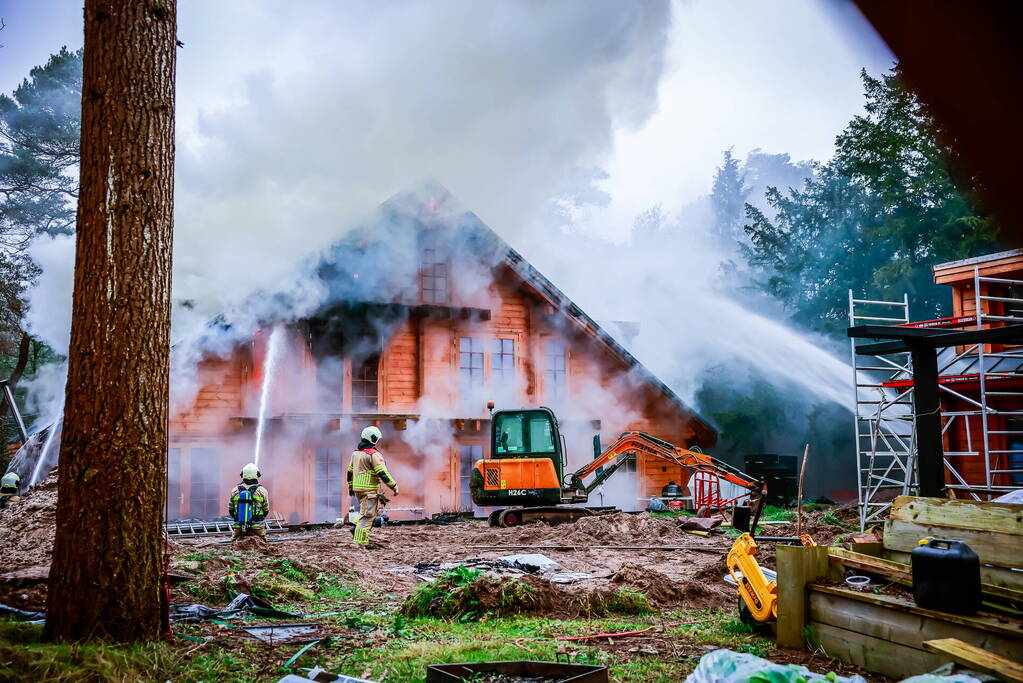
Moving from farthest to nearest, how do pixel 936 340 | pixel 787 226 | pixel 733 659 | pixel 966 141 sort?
1. pixel 787 226
2. pixel 936 340
3. pixel 733 659
4. pixel 966 141

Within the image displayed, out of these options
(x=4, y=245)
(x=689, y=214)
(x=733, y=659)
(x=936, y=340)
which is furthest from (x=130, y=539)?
(x=689, y=214)

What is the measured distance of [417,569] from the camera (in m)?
10.7

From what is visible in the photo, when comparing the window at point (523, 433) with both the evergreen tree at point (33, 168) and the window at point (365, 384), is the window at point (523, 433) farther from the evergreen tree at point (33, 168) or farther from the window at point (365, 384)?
the evergreen tree at point (33, 168)

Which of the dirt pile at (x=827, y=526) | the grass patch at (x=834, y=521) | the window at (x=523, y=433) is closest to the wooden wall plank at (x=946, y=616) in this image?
the dirt pile at (x=827, y=526)

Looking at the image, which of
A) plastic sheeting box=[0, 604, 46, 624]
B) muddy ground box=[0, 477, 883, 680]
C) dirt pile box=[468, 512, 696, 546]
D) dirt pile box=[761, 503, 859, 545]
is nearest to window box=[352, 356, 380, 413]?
muddy ground box=[0, 477, 883, 680]

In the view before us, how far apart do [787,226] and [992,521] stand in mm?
32835

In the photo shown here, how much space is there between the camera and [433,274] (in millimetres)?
20812

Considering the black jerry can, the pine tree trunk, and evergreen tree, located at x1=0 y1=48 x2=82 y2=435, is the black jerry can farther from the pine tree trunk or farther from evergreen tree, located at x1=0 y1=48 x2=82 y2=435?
evergreen tree, located at x1=0 y1=48 x2=82 y2=435

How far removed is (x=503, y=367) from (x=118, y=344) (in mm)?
16279

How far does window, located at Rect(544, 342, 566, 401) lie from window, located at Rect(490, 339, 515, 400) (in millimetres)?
1040

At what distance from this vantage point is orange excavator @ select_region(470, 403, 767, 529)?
16.3 meters

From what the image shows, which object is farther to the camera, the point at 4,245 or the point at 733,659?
the point at 4,245

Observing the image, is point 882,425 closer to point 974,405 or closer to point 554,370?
point 974,405

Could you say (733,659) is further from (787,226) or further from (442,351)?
(787,226)
